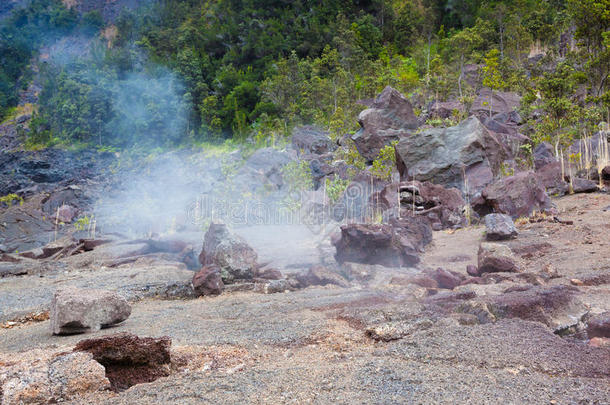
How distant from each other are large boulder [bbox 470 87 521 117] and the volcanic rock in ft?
47.7

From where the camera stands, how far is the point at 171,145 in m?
38.6

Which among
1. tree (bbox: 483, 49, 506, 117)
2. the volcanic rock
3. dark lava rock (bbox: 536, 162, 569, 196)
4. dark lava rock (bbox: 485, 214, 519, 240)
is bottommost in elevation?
the volcanic rock

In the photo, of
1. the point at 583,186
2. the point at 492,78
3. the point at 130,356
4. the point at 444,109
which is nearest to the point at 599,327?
the point at 130,356

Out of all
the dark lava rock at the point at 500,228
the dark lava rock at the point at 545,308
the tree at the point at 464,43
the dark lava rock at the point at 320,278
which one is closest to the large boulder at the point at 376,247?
the dark lava rock at the point at 320,278

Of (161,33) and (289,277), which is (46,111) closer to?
(161,33)

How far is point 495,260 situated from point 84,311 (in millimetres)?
4329

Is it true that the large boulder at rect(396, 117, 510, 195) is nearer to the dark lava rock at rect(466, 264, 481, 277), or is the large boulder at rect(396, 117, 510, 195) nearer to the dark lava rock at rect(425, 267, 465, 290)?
the dark lava rock at rect(466, 264, 481, 277)

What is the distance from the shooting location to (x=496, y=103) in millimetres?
19828

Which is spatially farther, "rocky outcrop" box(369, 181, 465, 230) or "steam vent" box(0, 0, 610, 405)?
"rocky outcrop" box(369, 181, 465, 230)

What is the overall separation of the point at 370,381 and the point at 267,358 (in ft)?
2.47

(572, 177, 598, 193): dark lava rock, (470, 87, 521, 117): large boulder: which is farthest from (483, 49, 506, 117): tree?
(572, 177, 598, 193): dark lava rock

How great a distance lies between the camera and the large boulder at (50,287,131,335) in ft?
→ 12.0

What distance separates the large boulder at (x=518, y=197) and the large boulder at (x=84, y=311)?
7.39m

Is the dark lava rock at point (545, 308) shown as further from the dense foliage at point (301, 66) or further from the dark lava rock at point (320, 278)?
the dense foliage at point (301, 66)
